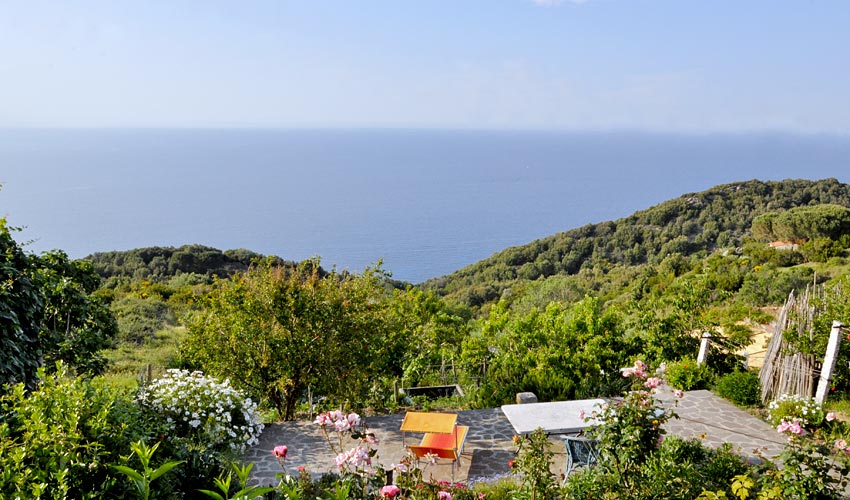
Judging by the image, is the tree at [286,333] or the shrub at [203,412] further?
the tree at [286,333]

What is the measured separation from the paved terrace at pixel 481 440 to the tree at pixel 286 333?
0.69 meters

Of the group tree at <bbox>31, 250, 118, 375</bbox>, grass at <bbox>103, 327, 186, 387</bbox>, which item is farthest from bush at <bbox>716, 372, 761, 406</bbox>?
grass at <bbox>103, 327, 186, 387</bbox>

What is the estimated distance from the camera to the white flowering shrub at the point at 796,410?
7.45 m

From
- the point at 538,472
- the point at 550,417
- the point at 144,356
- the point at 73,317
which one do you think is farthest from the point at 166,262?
the point at 538,472

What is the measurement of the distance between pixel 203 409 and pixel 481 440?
3.40 metres

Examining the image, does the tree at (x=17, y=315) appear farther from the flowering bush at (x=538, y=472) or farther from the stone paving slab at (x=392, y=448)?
the flowering bush at (x=538, y=472)

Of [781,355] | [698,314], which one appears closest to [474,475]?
[781,355]

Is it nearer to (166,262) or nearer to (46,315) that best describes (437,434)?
Result: (46,315)

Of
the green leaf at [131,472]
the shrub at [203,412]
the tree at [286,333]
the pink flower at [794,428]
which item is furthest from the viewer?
the tree at [286,333]

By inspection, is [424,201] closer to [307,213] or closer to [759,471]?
[307,213]

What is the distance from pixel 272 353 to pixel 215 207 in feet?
411

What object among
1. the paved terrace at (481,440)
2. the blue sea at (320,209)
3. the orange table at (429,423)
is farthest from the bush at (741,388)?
the blue sea at (320,209)

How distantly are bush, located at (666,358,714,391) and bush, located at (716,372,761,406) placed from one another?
621 mm

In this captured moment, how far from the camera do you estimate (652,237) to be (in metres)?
45.1
